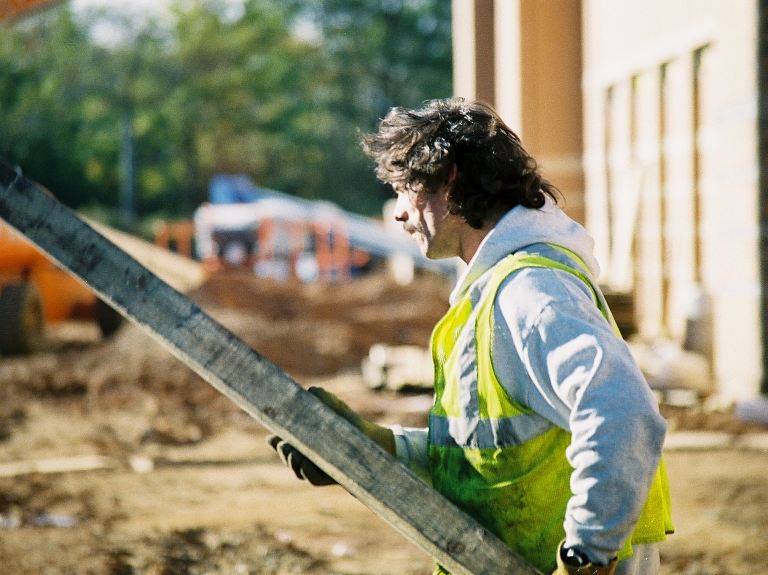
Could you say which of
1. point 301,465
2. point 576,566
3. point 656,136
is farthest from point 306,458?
point 656,136

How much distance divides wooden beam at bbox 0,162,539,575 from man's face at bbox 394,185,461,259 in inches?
21.5

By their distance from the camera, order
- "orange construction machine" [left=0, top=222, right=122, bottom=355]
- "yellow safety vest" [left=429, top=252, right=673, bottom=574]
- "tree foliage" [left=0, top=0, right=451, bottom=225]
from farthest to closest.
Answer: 1. "tree foliage" [left=0, top=0, right=451, bottom=225]
2. "orange construction machine" [left=0, top=222, right=122, bottom=355]
3. "yellow safety vest" [left=429, top=252, right=673, bottom=574]

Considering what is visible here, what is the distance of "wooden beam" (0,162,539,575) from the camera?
1884 millimetres

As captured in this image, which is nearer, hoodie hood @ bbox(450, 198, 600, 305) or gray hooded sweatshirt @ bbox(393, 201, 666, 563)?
gray hooded sweatshirt @ bbox(393, 201, 666, 563)

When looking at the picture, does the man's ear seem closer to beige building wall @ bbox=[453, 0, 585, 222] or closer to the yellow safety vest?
the yellow safety vest

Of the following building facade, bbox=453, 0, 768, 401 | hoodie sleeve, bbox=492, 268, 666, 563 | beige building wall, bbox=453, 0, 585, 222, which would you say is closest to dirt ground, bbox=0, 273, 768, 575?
building facade, bbox=453, 0, 768, 401

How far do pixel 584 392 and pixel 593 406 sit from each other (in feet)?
0.10

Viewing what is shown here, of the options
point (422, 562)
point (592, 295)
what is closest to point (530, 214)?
point (592, 295)

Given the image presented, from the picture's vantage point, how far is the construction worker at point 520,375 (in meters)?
1.83

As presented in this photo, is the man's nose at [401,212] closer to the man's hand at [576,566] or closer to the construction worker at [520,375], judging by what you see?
the construction worker at [520,375]

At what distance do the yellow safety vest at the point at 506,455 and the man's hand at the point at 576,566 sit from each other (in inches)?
6.9

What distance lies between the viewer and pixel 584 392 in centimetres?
183

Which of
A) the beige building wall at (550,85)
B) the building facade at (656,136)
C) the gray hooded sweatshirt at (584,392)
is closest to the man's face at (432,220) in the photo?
the gray hooded sweatshirt at (584,392)

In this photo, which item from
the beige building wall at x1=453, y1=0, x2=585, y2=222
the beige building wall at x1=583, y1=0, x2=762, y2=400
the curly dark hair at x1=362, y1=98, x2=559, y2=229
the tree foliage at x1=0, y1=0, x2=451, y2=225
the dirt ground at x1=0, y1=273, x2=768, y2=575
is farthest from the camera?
the tree foliage at x1=0, y1=0, x2=451, y2=225
